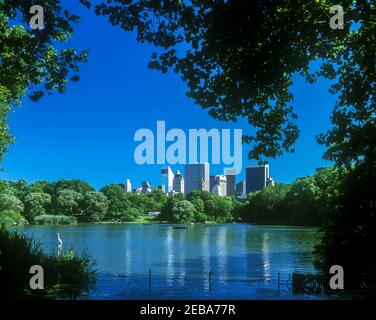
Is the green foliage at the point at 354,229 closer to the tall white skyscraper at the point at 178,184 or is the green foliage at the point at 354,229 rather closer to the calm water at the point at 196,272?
the calm water at the point at 196,272

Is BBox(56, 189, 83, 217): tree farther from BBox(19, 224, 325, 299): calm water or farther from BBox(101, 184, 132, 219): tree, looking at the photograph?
BBox(19, 224, 325, 299): calm water

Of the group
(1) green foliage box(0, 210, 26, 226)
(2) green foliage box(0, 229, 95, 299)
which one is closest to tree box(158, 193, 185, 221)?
(1) green foliage box(0, 210, 26, 226)

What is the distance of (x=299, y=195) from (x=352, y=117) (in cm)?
7355

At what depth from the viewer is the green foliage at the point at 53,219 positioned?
82319 millimetres

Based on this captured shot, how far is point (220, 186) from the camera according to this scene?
128750 mm

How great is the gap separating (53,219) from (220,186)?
2197 inches

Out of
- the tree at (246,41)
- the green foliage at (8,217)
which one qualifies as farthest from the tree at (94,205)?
the tree at (246,41)

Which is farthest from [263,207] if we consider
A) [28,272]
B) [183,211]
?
[28,272]

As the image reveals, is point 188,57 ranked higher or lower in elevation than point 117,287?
higher

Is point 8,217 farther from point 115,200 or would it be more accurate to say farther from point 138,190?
point 138,190

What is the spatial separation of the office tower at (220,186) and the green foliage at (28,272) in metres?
107
